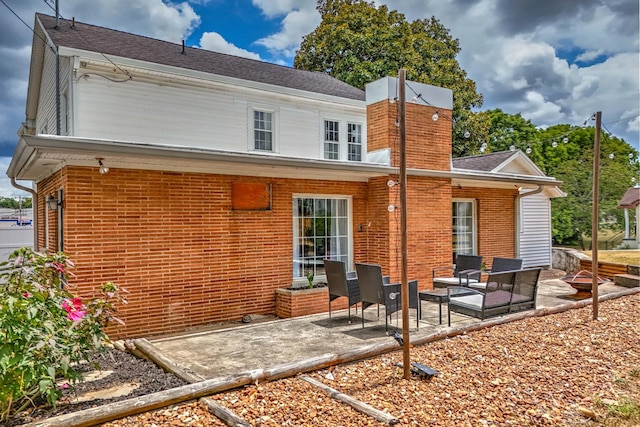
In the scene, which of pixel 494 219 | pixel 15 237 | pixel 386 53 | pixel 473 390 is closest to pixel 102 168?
pixel 473 390

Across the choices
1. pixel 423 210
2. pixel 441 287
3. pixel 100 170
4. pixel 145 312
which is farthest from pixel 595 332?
pixel 100 170

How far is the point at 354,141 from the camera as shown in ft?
50.0

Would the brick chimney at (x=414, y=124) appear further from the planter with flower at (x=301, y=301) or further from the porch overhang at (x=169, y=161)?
the planter with flower at (x=301, y=301)

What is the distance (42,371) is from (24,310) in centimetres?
54

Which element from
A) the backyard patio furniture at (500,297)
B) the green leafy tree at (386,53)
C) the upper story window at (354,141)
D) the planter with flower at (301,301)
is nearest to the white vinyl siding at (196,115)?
the upper story window at (354,141)

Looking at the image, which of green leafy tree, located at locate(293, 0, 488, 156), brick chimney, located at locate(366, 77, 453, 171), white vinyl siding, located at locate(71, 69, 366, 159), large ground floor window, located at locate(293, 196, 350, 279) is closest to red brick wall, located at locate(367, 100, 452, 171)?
brick chimney, located at locate(366, 77, 453, 171)

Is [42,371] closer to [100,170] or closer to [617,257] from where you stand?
[100,170]

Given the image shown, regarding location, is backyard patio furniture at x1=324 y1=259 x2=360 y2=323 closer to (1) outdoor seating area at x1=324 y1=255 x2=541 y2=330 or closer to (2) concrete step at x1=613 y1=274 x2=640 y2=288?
(1) outdoor seating area at x1=324 y1=255 x2=541 y2=330

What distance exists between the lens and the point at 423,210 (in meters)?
9.59

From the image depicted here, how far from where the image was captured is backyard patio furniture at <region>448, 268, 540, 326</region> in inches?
257

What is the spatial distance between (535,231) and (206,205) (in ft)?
37.4

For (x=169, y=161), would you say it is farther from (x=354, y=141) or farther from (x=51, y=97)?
(x=354, y=141)

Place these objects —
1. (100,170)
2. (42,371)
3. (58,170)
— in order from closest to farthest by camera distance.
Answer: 1. (42,371)
2. (100,170)
3. (58,170)

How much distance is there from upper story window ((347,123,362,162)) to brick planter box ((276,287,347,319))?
7827 mm
